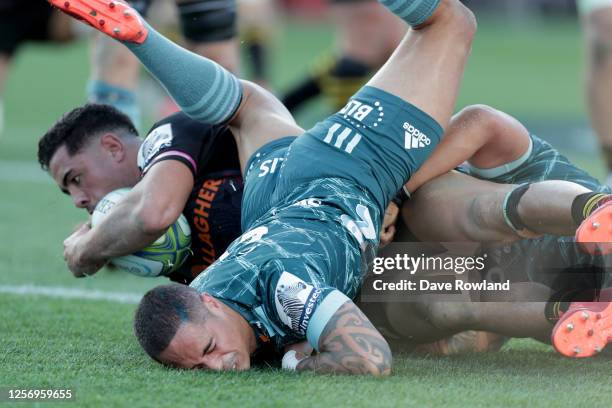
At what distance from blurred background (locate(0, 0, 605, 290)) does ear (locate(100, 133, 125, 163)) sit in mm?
912

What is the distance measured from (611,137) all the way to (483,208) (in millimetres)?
2269

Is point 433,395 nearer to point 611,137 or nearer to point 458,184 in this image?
point 458,184

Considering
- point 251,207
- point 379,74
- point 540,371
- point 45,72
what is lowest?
point 45,72

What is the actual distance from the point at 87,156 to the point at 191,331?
3.80 feet

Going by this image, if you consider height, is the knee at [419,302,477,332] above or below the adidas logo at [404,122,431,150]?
below

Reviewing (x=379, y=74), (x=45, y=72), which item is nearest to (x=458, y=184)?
(x=379, y=74)

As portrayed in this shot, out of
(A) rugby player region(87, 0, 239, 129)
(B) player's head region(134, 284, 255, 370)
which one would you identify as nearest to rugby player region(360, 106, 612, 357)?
(B) player's head region(134, 284, 255, 370)

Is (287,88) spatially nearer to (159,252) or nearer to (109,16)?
(159,252)

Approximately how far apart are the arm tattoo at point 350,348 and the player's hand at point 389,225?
0.74 metres

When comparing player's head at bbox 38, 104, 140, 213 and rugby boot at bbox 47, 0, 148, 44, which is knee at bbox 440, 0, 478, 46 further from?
player's head at bbox 38, 104, 140, 213

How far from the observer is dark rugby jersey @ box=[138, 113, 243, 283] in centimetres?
403

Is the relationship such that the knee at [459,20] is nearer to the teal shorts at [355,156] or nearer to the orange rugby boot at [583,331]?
the teal shorts at [355,156]

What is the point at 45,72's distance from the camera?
15914mm

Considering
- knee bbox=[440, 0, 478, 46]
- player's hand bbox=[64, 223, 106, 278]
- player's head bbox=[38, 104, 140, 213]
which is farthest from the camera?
player's head bbox=[38, 104, 140, 213]
